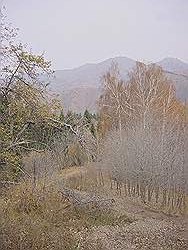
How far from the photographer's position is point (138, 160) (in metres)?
21.5

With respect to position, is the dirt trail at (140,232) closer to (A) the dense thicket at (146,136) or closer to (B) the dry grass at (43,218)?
(B) the dry grass at (43,218)

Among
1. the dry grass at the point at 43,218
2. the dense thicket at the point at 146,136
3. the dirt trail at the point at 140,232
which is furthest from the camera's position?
the dense thicket at the point at 146,136

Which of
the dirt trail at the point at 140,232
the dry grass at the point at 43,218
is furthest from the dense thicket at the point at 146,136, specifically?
the dry grass at the point at 43,218

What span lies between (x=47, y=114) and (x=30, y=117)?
392 millimetres

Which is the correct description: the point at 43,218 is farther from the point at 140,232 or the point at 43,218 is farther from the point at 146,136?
the point at 146,136

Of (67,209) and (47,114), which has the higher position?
(47,114)

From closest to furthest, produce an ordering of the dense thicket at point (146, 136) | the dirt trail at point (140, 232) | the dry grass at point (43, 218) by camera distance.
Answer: the dry grass at point (43, 218)
the dirt trail at point (140, 232)
the dense thicket at point (146, 136)

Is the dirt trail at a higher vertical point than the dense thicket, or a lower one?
lower

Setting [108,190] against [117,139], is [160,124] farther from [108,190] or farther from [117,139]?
[108,190]

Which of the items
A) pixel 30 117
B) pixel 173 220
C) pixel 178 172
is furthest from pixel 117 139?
pixel 30 117

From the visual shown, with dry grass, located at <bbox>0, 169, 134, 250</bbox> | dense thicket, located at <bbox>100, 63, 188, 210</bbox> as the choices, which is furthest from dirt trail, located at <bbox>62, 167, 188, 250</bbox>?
→ dense thicket, located at <bbox>100, 63, 188, 210</bbox>

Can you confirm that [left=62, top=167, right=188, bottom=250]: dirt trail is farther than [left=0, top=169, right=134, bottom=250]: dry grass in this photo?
Yes

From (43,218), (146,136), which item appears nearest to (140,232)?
(43,218)

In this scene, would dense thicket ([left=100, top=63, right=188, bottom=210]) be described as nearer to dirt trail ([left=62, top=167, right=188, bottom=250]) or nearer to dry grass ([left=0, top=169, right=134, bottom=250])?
dirt trail ([left=62, top=167, right=188, bottom=250])
